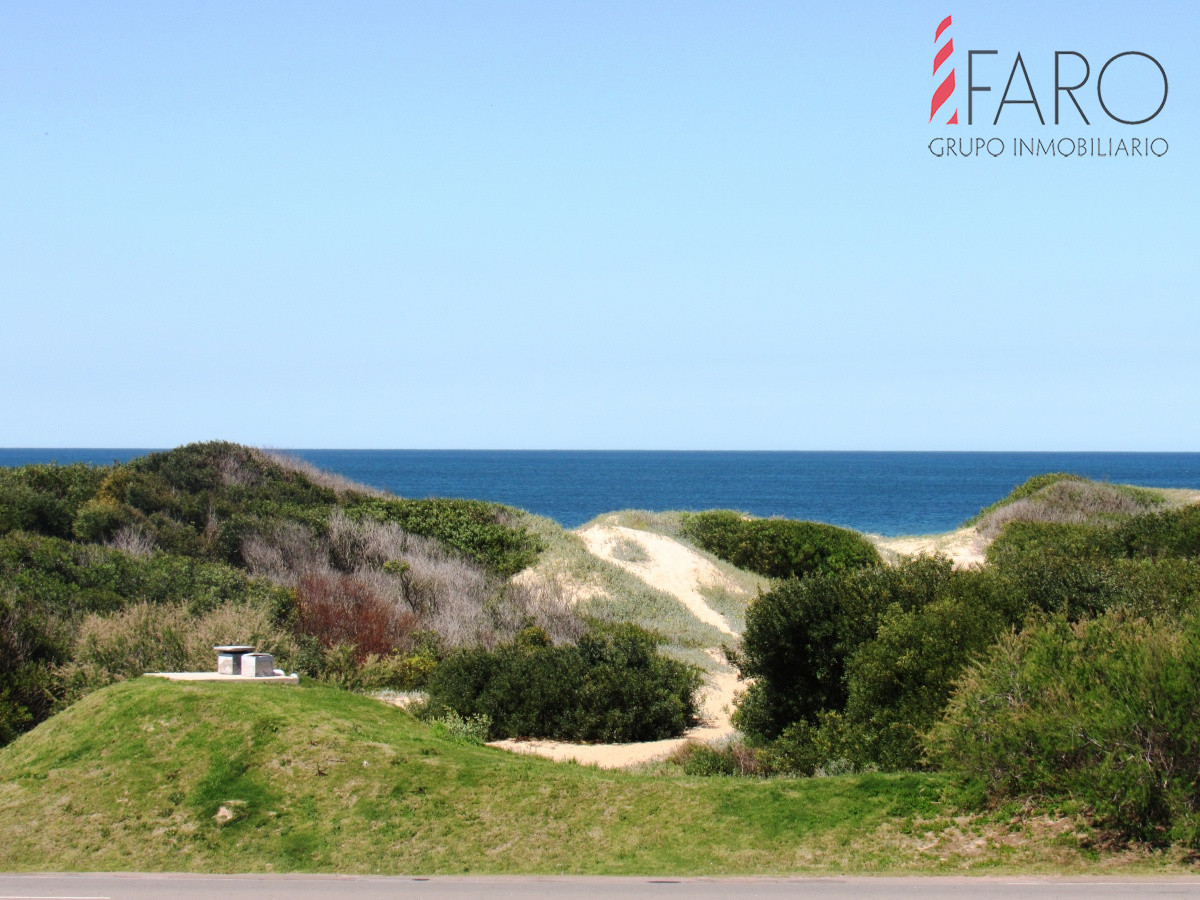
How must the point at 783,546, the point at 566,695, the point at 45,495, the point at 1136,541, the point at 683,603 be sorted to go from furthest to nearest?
1. the point at 783,546
2. the point at 683,603
3. the point at 1136,541
4. the point at 45,495
5. the point at 566,695

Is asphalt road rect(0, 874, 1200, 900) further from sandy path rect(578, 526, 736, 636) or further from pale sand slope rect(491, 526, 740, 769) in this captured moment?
sandy path rect(578, 526, 736, 636)

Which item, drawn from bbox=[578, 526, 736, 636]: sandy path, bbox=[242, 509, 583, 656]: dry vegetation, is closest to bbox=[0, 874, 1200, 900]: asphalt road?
bbox=[242, 509, 583, 656]: dry vegetation

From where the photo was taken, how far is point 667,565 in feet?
94.7

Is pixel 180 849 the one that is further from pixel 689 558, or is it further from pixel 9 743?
pixel 689 558

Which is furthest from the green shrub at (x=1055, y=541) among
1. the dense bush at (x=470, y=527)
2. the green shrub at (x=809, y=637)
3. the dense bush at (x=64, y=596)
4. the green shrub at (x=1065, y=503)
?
the dense bush at (x=64, y=596)

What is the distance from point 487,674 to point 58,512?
520 inches

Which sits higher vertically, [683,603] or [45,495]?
[45,495]

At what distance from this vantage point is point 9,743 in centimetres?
1141

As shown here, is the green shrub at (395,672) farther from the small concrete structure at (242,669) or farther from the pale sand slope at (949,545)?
the pale sand slope at (949,545)

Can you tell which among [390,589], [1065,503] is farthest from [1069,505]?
[390,589]

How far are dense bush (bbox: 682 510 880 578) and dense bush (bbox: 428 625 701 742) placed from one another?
16253 millimetres

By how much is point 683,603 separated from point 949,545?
17269mm

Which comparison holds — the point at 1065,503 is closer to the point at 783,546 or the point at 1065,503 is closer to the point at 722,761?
the point at 783,546

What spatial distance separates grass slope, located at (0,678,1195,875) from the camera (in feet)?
26.6
